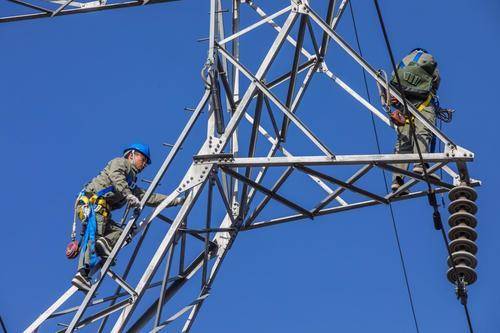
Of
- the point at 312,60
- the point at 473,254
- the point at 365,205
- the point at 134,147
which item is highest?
the point at 312,60

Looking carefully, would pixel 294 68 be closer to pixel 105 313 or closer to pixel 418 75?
pixel 418 75

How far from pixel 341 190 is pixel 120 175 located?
3363 mm

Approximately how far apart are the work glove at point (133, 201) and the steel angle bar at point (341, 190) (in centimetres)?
269

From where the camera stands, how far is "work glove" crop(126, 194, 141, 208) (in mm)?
20938

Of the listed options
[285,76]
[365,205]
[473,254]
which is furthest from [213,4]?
[473,254]

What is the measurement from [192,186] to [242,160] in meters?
0.81

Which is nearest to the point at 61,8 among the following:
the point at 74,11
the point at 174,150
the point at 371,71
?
the point at 74,11

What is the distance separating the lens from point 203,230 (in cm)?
2141

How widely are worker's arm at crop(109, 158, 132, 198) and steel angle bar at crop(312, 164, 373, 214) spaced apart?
2.87 meters

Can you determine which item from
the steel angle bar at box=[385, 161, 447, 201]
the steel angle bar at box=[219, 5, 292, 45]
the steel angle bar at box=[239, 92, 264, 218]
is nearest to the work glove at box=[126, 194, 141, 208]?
the steel angle bar at box=[239, 92, 264, 218]

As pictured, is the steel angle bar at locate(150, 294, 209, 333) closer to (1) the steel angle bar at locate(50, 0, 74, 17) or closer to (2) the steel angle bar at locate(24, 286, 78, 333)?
(2) the steel angle bar at locate(24, 286, 78, 333)

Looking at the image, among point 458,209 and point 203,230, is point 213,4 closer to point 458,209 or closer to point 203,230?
point 203,230

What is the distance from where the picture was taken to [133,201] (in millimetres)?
21016

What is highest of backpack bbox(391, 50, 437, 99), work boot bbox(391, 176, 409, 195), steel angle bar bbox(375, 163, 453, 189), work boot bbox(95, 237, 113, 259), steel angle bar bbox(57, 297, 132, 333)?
backpack bbox(391, 50, 437, 99)
